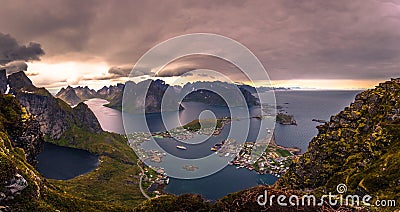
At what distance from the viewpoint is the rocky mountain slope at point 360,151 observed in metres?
33.9

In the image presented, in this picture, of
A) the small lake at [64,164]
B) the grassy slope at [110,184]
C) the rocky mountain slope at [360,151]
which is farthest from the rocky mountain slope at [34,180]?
the rocky mountain slope at [360,151]

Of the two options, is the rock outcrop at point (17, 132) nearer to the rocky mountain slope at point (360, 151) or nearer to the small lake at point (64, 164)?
the rocky mountain slope at point (360, 151)

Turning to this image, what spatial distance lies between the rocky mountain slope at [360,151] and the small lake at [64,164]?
5326 inches

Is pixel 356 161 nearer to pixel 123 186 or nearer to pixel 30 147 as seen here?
pixel 30 147

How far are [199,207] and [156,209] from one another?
4424mm

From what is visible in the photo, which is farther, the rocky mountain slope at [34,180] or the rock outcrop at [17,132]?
the rock outcrop at [17,132]

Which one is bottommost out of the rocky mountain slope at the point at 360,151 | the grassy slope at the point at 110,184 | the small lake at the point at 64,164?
the grassy slope at the point at 110,184

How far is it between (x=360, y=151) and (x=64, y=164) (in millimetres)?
174450

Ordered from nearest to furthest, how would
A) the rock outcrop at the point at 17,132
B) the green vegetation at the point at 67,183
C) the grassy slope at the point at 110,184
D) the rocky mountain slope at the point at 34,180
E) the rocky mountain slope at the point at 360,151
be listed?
1. the rocky mountain slope at the point at 34,180
2. the green vegetation at the point at 67,183
3. the rocky mountain slope at the point at 360,151
4. the rock outcrop at the point at 17,132
5. the grassy slope at the point at 110,184

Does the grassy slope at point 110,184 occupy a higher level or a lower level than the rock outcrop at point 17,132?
lower

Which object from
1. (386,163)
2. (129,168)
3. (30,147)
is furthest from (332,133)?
(129,168)

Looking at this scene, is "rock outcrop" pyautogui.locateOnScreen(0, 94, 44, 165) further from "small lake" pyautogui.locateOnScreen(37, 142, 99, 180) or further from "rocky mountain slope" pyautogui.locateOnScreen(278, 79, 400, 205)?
"small lake" pyautogui.locateOnScreen(37, 142, 99, 180)

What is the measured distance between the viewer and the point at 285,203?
11.7 m

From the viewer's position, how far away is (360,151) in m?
46.7
